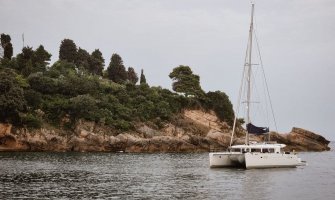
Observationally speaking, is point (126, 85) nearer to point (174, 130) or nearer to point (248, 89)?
point (174, 130)

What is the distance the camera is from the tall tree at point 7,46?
102000 millimetres

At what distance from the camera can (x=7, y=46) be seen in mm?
→ 102375

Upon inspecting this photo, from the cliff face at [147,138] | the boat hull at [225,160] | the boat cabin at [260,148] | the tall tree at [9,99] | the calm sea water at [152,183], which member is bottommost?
the calm sea water at [152,183]

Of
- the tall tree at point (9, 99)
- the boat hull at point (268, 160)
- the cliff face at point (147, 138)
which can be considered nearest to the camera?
the boat hull at point (268, 160)

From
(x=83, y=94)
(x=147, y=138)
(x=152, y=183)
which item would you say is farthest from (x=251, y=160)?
(x=83, y=94)

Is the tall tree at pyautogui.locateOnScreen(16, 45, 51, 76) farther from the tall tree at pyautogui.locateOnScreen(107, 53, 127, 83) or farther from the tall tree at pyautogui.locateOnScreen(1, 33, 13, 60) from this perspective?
the tall tree at pyautogui.locateOnScreen(107, 53, 127, 83)

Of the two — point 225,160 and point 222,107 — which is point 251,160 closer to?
point 225,160

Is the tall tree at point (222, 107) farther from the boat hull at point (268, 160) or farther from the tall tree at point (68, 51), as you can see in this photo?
the boat hull at point (268, 160)

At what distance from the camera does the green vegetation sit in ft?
249

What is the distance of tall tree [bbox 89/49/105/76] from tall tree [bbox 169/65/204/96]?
22.4m

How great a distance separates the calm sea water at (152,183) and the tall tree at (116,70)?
63.8 m

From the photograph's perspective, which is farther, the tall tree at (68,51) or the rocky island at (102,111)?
the tall tree at (68,51)

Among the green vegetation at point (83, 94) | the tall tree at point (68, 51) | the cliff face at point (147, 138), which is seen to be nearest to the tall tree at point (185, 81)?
the green vegetation at point (83, 94)

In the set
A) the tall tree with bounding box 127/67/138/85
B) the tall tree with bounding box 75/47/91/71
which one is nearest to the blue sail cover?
the tall tree with bounding box 75/47/91/71
